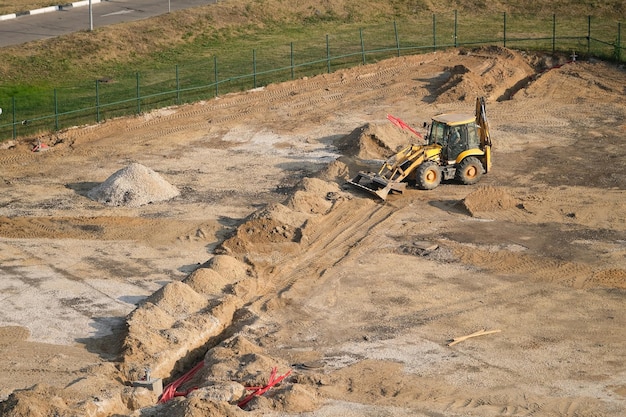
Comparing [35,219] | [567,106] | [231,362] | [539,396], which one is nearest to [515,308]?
[539,396]

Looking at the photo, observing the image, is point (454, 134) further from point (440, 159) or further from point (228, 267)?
point (228, 267)

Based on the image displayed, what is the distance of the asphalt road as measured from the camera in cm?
4928

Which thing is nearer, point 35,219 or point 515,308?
point 515,308

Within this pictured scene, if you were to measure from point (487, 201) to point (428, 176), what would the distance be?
A: 2.16 meters

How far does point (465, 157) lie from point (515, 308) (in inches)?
338

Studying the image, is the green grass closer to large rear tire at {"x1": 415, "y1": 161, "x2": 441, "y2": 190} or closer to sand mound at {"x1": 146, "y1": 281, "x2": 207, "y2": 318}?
large rear tire at {"x1": 415, "y1": 161, "x2": 441, "y2": 190}

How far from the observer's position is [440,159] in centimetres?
3328

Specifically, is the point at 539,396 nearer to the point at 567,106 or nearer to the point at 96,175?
the point at 96,175

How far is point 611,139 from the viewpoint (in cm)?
3778

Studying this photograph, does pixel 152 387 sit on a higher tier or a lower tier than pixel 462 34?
lower

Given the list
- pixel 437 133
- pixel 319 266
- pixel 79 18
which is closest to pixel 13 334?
pixel 319 266

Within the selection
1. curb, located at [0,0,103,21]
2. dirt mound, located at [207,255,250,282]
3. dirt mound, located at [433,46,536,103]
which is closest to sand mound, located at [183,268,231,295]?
dirt mound, located at [207,255,250,282]

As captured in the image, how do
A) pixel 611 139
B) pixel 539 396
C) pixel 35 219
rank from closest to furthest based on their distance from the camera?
1. pixel 539 396
2. pixel 35 219
3. pixel 611 139

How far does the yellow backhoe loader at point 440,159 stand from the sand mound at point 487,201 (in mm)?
1666
